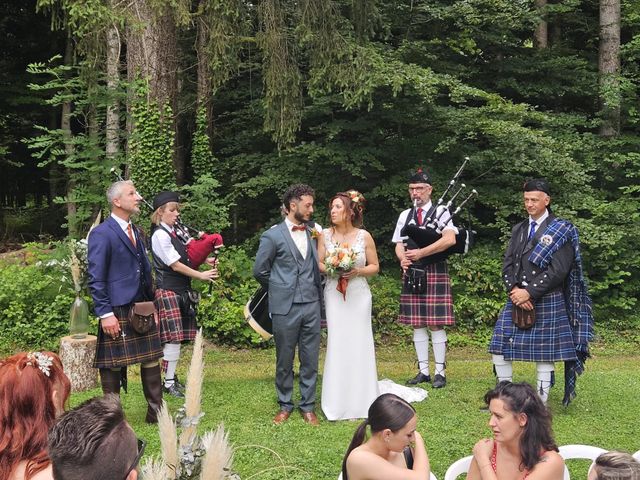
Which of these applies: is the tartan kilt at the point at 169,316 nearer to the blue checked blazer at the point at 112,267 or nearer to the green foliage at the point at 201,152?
the blue checked blazer at the point at 112,267

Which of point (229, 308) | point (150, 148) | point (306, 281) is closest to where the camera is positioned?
point (306, 281)

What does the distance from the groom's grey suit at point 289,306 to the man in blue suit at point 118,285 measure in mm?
935

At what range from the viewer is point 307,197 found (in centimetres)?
552

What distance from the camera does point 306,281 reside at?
5590mm

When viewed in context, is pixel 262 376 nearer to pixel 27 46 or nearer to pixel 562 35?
pixel 562 35

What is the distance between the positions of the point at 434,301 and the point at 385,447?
3390mm

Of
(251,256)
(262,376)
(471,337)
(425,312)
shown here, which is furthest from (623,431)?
(251,256)

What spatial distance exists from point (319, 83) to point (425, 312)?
13.8ft

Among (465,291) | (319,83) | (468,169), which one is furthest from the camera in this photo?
(468,169)

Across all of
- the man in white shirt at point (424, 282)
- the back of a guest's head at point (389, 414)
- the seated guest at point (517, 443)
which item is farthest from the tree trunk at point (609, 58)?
the back of a guest's head at point (389, 414)

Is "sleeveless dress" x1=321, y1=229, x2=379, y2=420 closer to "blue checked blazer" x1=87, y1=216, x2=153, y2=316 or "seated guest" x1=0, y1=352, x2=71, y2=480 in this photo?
"blue checked blazer" x1=87, y1=216, x2=153, y2=316

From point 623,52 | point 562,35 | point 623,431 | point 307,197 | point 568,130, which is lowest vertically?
point 623,431

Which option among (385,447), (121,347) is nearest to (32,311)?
(121,347)

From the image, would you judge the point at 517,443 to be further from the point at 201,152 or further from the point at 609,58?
the point at 609,58
